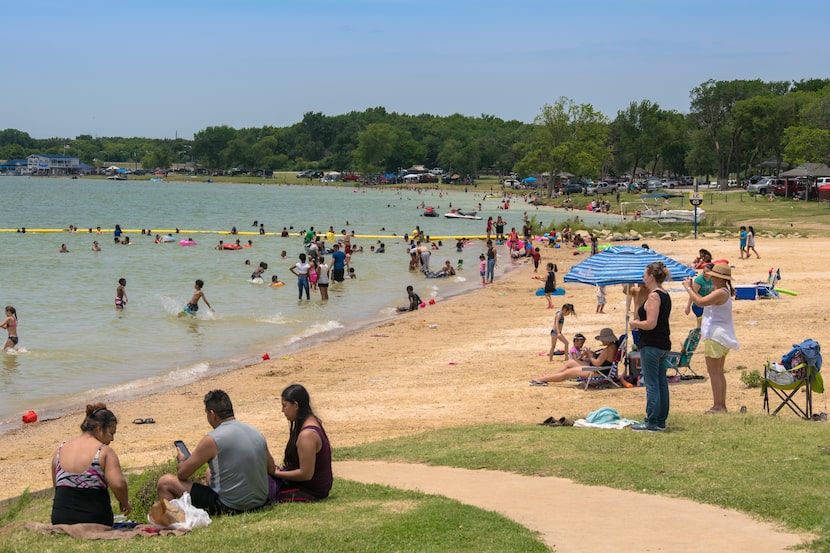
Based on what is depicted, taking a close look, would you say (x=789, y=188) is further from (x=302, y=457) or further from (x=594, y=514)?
(x=302, y=457)

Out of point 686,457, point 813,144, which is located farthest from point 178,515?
point 813,144

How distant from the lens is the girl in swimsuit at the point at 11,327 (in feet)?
62.6

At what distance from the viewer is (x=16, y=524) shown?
712cm

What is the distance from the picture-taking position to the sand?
11867mm

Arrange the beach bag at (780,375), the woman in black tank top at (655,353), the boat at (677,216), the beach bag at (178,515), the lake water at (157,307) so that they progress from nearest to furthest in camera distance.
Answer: the beach bag at (178,515), the woman in black tank top at (655,353), the beach bag at (780,375), the lake water at (157,307), the boat at (677,216)

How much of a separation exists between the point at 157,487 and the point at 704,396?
756 centimetres

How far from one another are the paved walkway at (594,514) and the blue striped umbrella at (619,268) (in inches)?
234

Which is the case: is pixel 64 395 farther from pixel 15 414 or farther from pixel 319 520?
pixel 319 520

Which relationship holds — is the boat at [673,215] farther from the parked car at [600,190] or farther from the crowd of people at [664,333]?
the crowd of people at [664,333]

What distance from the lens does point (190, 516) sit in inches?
261

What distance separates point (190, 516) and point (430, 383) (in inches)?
334

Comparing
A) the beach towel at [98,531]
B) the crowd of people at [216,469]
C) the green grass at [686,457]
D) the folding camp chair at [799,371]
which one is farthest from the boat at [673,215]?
the beach towel at [98,531]

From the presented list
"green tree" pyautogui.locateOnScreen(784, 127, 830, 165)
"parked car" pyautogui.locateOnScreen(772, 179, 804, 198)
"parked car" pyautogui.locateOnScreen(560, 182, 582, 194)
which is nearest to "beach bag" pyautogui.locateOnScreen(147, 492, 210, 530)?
"green tree" pyautogui.locateOnScreen(784, 127, 830, 165)

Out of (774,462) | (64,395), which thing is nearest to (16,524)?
(774,462)
